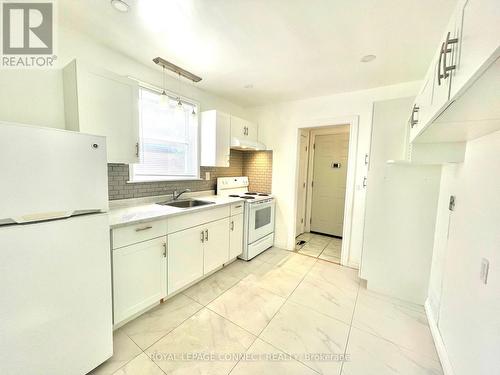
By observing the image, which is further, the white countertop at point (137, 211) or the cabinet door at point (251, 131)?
the cabinet door at point (251, 131)

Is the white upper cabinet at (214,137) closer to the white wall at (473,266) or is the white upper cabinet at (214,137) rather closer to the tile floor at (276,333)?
the tile floor at (276,333)

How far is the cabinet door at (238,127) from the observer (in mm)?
3171

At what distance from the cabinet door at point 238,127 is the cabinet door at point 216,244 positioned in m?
1.41

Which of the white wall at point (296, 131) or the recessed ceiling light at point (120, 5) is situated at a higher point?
the recessed ceiling light at point (120, 5)

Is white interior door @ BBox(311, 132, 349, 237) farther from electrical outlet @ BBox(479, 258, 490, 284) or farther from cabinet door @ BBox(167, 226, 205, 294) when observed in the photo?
electrical outlet @ BBox(479, 258, 490, 284)

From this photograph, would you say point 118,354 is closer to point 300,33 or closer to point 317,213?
point 300,33

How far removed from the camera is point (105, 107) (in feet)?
5.69

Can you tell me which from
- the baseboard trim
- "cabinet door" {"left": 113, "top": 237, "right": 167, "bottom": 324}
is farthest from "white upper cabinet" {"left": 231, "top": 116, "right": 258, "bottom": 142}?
the baseboard trim

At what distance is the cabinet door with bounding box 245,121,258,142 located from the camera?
11.4ft

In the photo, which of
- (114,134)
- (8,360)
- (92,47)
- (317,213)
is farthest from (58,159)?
(317,213)

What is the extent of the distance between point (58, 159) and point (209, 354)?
65.0 inches

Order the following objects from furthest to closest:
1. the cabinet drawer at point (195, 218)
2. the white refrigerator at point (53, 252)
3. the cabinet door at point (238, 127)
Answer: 1. the cabinet door at point (238, 127)
2. the cabinet drawer at point (195, 218)
3. the white refrigerator at point (53, 252)

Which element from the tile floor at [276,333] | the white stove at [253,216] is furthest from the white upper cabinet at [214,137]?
the tile floor at [276,333]

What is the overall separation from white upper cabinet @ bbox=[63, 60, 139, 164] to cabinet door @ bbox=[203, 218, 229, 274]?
3.75 feet
